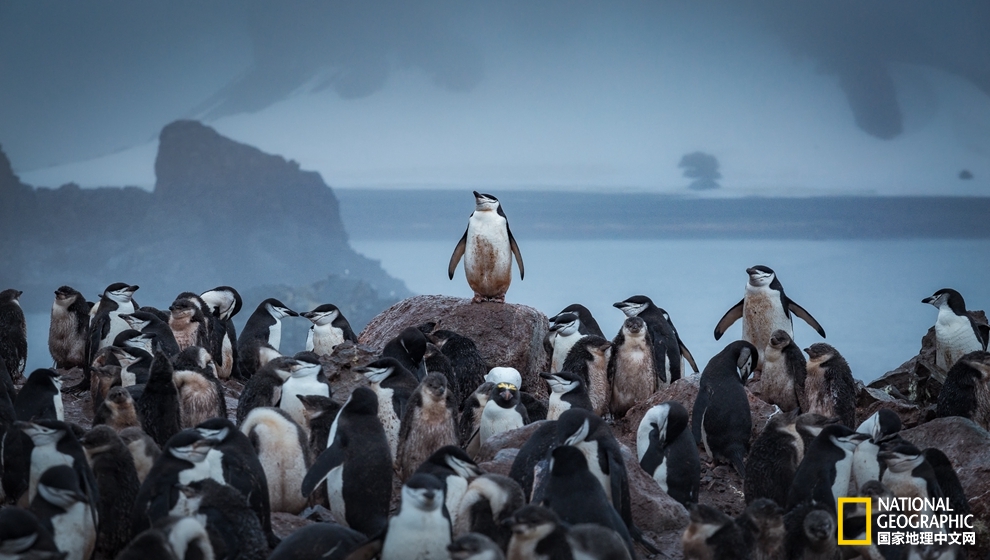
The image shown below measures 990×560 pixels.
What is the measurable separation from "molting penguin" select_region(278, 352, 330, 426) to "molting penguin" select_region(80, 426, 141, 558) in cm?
126

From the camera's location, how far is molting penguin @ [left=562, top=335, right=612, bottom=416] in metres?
6.40

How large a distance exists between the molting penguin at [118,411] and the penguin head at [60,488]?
1226 millimetres

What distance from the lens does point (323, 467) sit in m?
3.86

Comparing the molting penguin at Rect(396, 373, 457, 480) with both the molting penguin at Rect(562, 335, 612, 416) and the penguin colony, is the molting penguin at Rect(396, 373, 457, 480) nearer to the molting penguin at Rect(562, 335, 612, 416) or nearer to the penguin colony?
the penguin colony

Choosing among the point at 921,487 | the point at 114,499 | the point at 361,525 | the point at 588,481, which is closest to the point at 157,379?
the point at 114,499

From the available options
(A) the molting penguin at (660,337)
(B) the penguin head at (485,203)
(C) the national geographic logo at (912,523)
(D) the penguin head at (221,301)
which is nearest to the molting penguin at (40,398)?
(D) the penguin head at (221,301)

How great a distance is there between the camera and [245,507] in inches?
127

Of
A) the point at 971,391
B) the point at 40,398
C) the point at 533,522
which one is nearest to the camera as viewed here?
the point at 533,522

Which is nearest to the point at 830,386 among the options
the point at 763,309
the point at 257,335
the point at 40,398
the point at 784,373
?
the point at 784,373

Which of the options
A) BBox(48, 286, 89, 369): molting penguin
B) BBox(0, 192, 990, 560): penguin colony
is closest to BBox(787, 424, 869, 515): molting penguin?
BBox(0, 192, 990, 560): penguin colony

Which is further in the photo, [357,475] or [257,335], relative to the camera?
[257,335]

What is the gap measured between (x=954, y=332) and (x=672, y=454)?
3.72 m

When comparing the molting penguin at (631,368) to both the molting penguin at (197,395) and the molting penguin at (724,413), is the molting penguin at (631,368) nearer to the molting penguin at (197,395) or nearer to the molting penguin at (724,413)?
the molting penguin at (724,413)

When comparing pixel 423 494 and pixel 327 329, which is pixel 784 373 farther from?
pixel 423 494
